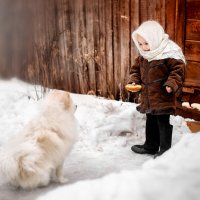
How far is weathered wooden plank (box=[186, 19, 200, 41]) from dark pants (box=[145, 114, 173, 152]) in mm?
1540

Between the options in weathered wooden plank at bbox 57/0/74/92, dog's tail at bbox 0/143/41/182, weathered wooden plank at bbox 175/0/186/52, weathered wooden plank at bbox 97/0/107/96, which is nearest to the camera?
dog's tail at bbox 0/143/41/182

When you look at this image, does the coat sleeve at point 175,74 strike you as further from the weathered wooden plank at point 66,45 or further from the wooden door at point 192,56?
the weathered wooden plank at point 66,45

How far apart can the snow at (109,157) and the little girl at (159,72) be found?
61 cm

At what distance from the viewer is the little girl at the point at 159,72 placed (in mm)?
5488

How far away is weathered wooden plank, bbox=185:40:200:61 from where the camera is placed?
6832 millimetres

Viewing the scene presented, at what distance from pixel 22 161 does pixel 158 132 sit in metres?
1.97

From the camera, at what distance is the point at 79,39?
8.19 m

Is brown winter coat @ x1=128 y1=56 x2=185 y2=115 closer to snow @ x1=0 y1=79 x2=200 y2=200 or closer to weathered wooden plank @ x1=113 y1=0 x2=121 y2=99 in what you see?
snow @ x1=0 y1=79 x2=200 y2=200

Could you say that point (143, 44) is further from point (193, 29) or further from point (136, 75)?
point (193, 29)

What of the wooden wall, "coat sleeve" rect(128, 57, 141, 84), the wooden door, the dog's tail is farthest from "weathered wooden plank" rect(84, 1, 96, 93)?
the dog's tail

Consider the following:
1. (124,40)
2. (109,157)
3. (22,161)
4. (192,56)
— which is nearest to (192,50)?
(192,56)

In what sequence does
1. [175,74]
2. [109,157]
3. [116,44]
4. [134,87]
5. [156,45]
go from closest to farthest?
[175,74] < [156,45] < [134,87] < [109,157] < [116,44]

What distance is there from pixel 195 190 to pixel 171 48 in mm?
3364

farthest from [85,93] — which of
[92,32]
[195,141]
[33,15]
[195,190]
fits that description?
[195,190]
